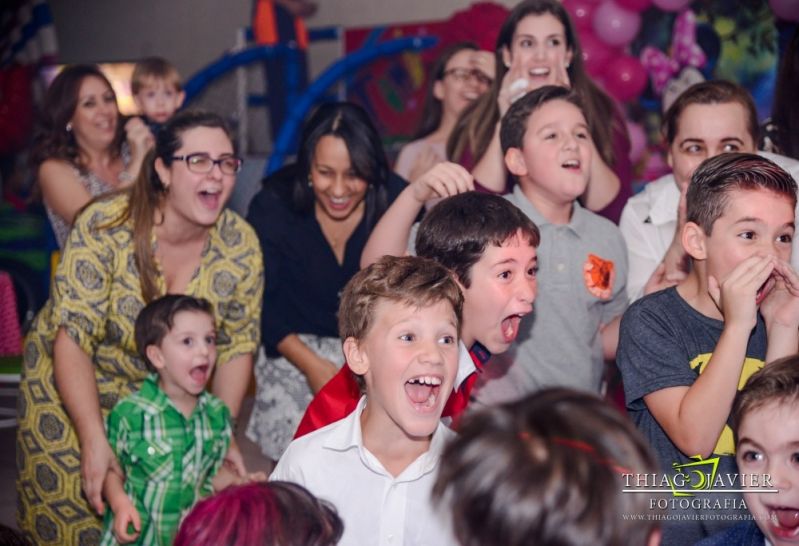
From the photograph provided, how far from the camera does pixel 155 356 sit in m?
3.12

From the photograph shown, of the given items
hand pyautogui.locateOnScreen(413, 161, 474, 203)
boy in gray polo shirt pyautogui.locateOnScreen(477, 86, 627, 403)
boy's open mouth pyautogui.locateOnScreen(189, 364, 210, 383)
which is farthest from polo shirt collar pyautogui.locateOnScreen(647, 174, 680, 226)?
boy's open mouth pyautogui.locateOnScreen(189, 364, 210, 383)

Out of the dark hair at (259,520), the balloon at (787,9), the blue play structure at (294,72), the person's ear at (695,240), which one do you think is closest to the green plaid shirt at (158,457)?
the dark hair at (259,520)

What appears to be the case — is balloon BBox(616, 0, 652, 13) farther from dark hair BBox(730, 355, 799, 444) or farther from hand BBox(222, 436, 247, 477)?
dark hair BBox(730, 355, 799, 444)

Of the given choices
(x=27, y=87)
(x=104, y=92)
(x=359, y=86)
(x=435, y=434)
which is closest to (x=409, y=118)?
(x=359, y=86)

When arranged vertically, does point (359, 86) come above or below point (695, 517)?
above

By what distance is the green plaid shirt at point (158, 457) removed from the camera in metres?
2.97

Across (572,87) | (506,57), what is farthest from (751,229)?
(506,57)

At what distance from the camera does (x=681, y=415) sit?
6.89ft

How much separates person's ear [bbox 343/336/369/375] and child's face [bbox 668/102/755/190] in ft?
3.74

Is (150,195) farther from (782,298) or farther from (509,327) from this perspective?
A: (782,298)

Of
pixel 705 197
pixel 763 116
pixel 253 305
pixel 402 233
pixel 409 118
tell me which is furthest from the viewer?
pixel 409 118

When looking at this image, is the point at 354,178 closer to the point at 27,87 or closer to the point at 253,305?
the point at 253,305

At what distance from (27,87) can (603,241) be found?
7228 millimetres

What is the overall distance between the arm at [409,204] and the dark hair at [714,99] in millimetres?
671
